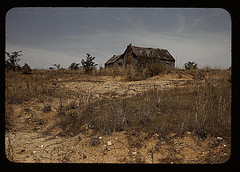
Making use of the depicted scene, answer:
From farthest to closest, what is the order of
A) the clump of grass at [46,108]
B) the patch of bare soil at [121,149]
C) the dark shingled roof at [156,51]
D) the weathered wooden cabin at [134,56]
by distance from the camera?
1. the dark shingled roof at [156,51]
2. the weathered wooden cabin at [134,56]
3. the clump of grass at [46,108]
4. the patch of bare soil at [121,149]

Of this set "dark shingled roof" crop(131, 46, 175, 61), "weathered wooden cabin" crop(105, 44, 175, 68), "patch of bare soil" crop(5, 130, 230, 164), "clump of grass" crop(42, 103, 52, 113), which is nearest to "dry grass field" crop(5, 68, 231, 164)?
"patch of bare soil" crop(5, 130, 230, 164)

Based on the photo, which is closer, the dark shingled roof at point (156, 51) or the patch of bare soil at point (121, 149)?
the patch of bare soil at point (121, 149)

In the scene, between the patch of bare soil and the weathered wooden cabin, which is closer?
the patch of bare soil

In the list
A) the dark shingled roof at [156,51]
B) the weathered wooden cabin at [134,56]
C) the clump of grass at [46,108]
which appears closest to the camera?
the clump of grass at [46,108]

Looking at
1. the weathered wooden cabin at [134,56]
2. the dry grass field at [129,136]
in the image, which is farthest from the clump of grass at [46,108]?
the weathered wooden cabin at [134,56]

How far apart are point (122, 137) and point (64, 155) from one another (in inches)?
37.8

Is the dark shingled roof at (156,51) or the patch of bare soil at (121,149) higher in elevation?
the dark shingled roof at (156,51)

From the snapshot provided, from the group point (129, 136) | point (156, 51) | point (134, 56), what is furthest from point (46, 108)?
point (156, 51)

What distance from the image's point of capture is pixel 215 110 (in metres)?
3.35

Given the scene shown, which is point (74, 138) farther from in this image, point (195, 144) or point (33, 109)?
point (33, 109)

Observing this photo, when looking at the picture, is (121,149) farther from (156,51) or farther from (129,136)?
(156,51)

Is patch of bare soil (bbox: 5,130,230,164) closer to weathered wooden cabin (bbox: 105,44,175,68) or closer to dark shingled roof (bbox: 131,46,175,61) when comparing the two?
weathered wooden cabin (bbox: 105,44,175,68)

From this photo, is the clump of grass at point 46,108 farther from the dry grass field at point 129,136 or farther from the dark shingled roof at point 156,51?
the dark shingled roof at point 156,51
